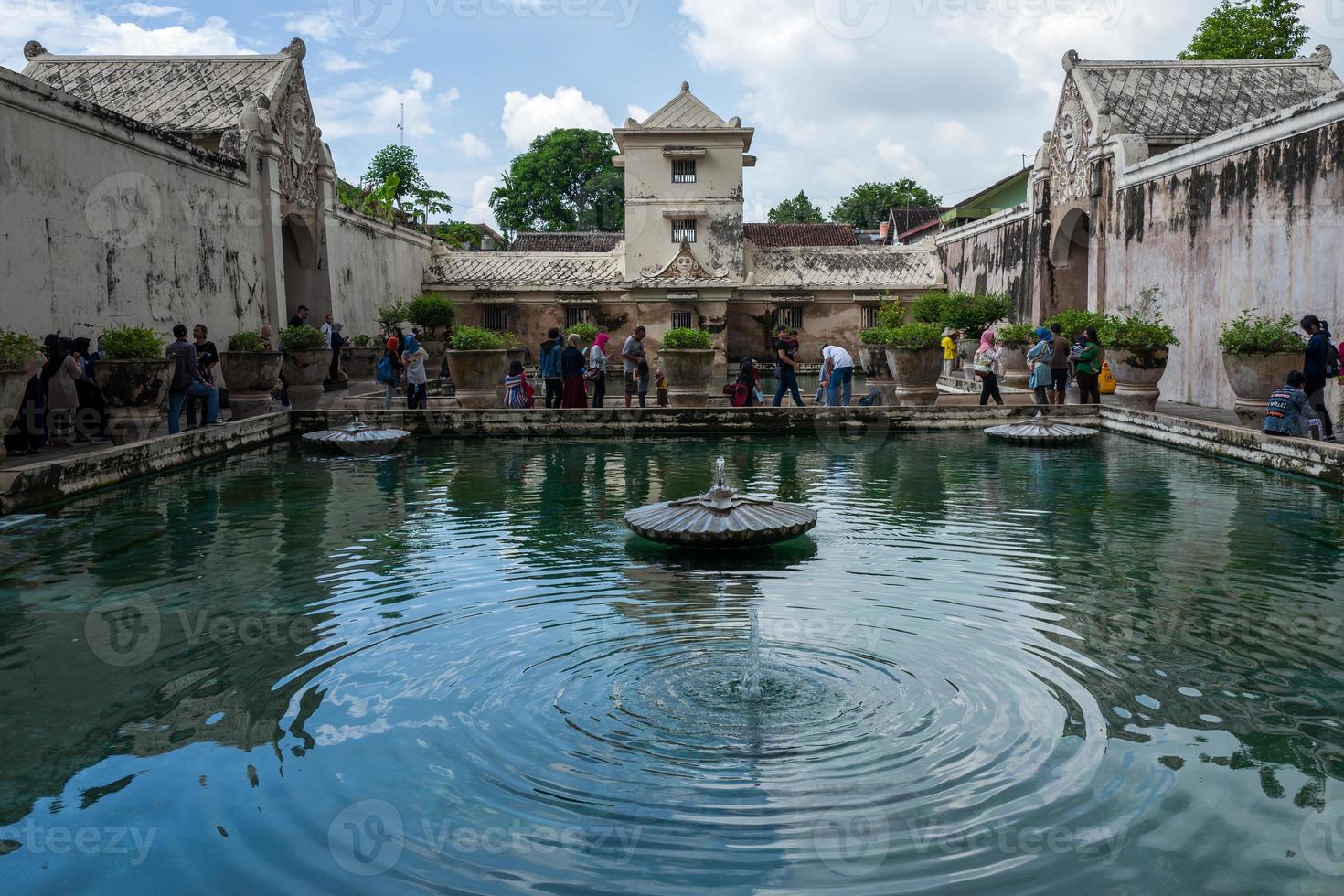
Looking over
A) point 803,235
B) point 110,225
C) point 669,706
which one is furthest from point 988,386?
point 803,235

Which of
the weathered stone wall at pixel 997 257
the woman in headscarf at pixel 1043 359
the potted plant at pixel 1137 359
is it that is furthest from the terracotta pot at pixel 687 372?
the weathered stone wall at pixel 997 257

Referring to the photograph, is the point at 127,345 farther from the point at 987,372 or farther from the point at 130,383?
the point at 987,372

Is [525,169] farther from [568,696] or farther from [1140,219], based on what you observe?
[568,696]

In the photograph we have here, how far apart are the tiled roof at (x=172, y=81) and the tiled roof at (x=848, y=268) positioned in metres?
15.2

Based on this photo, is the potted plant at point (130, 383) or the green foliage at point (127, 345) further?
the green foliage at point (127, 345)

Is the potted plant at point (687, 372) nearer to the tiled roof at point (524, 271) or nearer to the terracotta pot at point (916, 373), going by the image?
the terracotta pot at point (916, 373)

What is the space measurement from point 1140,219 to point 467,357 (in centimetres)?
1036

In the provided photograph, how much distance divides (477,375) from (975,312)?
10883 millimetres

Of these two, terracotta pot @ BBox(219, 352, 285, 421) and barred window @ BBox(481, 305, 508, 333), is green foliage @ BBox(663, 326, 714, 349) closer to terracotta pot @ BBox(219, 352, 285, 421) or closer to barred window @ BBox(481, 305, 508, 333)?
terracotta pot @ BBox(219, 352, 285, 421)

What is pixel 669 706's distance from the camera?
4129mm

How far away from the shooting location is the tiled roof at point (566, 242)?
37.1m

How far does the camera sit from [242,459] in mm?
10750

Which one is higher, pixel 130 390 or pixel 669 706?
pixel 130 390

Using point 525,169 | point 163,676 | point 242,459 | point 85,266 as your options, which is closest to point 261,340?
point 85,266
